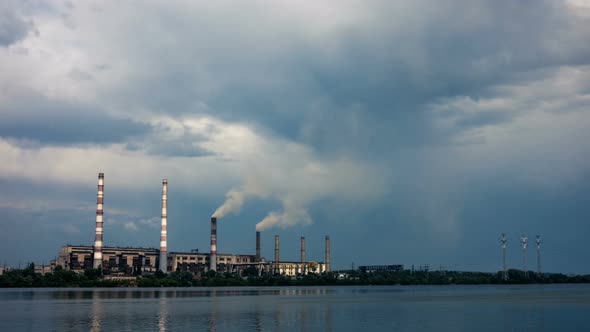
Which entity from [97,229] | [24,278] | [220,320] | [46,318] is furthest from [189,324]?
[24,278]

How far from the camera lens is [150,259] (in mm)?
174375

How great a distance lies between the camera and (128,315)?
5919 cm

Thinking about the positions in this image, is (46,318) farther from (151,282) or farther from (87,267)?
(87,267)

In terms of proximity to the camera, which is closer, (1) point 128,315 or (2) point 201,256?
(1) point 128,315

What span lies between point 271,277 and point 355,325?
13478 centimetres

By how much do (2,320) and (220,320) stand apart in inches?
760

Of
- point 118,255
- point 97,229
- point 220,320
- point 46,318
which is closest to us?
point 220,320

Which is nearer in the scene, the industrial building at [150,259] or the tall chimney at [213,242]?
the industrial building at [150,259]

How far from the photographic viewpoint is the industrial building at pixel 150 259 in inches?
5802

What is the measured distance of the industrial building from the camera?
484 feet

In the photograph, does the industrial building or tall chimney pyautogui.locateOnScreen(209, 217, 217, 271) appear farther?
tall chimney pyautogui.locateOnScreen(209, 217, 217, 271)

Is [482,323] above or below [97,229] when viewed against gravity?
below

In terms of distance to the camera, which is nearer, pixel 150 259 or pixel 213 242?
pixel 213 242

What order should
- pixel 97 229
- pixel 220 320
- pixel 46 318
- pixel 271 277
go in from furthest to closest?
pixel 271 277 → pixel 97 229 → pixel 46 318 → pixel 220 320
